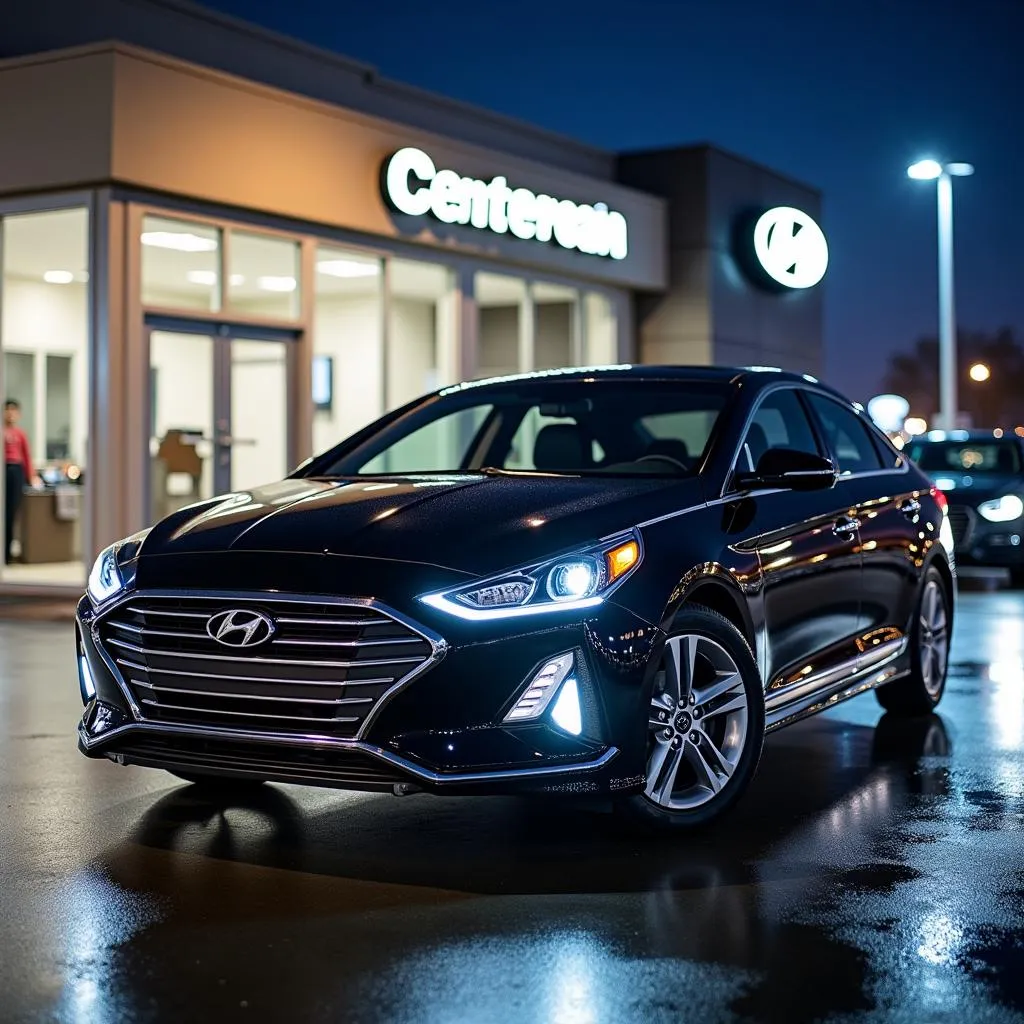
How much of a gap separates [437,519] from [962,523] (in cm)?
1417

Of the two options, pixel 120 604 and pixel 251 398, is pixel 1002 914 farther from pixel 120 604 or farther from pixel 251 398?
pixel 251 398

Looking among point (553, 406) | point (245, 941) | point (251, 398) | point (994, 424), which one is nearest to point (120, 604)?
point (245, 941)

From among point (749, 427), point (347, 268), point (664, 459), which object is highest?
point (347, 268)

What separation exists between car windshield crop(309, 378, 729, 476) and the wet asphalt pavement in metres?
1.34

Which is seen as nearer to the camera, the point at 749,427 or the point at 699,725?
the point at 699,725

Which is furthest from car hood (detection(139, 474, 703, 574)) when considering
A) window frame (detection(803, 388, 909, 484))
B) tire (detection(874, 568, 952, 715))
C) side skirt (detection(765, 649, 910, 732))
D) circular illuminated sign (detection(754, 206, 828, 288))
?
circular illuminated sign (detection(754, 206, 828, 288))

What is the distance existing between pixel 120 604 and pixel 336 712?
885 millimetres

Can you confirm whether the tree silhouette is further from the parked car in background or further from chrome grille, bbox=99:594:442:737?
chrome grille, bbox=99:594:442:737

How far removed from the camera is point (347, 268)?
19.5 metres

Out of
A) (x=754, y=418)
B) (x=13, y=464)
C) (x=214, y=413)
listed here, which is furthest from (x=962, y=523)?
(x=754, y=418)

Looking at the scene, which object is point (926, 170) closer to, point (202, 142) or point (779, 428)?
point (202, 142)

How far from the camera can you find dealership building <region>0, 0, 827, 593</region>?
53.2 feet

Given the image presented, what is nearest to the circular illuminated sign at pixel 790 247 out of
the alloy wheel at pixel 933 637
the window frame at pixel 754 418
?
the alloy wheel at pixel 933 637

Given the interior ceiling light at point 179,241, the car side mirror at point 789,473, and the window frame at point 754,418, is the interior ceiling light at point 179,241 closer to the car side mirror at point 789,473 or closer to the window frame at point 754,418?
the window frame at point 754,418
